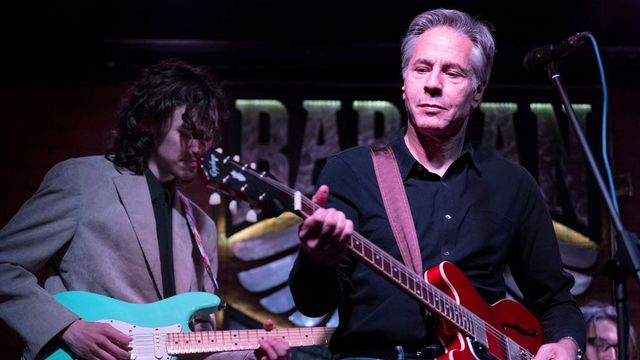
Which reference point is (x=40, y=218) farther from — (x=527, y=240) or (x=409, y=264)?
(x=527, y=240)

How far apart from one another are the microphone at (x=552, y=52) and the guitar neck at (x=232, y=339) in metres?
1.25

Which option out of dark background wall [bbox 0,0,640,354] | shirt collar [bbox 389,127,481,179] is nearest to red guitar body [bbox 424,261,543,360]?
shirt collar [bbox 389,127,481,179]

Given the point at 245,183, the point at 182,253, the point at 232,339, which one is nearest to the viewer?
the point at 245,183

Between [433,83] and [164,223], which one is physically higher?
[433,83]

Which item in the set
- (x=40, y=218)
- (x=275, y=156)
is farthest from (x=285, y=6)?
(x=40, y=218)

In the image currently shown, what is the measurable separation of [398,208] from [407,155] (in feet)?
0.83

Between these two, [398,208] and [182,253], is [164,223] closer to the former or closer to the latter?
[182,253]

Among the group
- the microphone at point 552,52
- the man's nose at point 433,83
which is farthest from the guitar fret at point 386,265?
the microphone at point 552,52

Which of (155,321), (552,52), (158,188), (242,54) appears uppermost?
(552,52)

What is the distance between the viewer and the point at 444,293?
2.43 m

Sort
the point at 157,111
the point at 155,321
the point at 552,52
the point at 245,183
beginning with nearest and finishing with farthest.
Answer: the point at 245,183 < the point at 552,52 < the point at 155,321 < the point at 157,111

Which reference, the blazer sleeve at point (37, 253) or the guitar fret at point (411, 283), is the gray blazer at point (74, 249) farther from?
the guitar fret at point (411, 283)

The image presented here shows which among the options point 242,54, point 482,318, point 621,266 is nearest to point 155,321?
point 482,318

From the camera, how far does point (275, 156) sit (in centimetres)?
549
